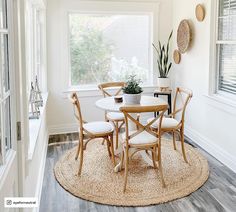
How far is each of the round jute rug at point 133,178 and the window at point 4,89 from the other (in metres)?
1.49

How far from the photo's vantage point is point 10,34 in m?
1.60

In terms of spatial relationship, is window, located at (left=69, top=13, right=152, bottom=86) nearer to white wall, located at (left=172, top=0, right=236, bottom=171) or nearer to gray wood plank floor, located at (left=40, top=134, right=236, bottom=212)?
white wall, located at (left=172, top=0, right=236, bottom=171)

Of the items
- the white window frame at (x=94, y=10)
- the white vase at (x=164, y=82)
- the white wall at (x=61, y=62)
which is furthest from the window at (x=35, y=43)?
the white vase at (x=164, y=82)

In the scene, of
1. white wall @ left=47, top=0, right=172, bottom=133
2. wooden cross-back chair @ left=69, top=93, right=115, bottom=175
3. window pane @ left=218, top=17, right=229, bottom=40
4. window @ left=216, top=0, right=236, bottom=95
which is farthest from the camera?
white wall @ left=47, top=0, right=172, bottom=133

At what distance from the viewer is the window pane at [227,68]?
3695 mm

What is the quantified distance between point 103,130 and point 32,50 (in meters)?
1.28

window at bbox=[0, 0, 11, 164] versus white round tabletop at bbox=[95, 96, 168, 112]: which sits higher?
window at bbox=[0, 0, 11, 164]

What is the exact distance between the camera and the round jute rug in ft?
9.50

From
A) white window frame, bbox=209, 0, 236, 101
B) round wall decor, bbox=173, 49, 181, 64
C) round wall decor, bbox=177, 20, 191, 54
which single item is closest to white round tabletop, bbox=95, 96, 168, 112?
white window frame, bbox=209, 0, 236, 101

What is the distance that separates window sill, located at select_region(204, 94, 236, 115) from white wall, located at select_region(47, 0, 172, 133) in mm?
1736

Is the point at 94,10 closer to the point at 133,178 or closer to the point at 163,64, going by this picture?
the point at 163,64

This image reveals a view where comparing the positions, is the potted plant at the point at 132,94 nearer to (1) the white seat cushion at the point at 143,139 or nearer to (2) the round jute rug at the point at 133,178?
(1) the white seat cushion at the point at 143,139

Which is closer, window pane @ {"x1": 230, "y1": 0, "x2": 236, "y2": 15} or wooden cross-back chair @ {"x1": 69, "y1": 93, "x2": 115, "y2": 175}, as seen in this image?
wooden cross-back chair @ {"x1": 69, "y1": 93, "x2": 115, "y2": 175}

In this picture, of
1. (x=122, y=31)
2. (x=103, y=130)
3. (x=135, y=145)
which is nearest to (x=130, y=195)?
(x=135, y=145)
